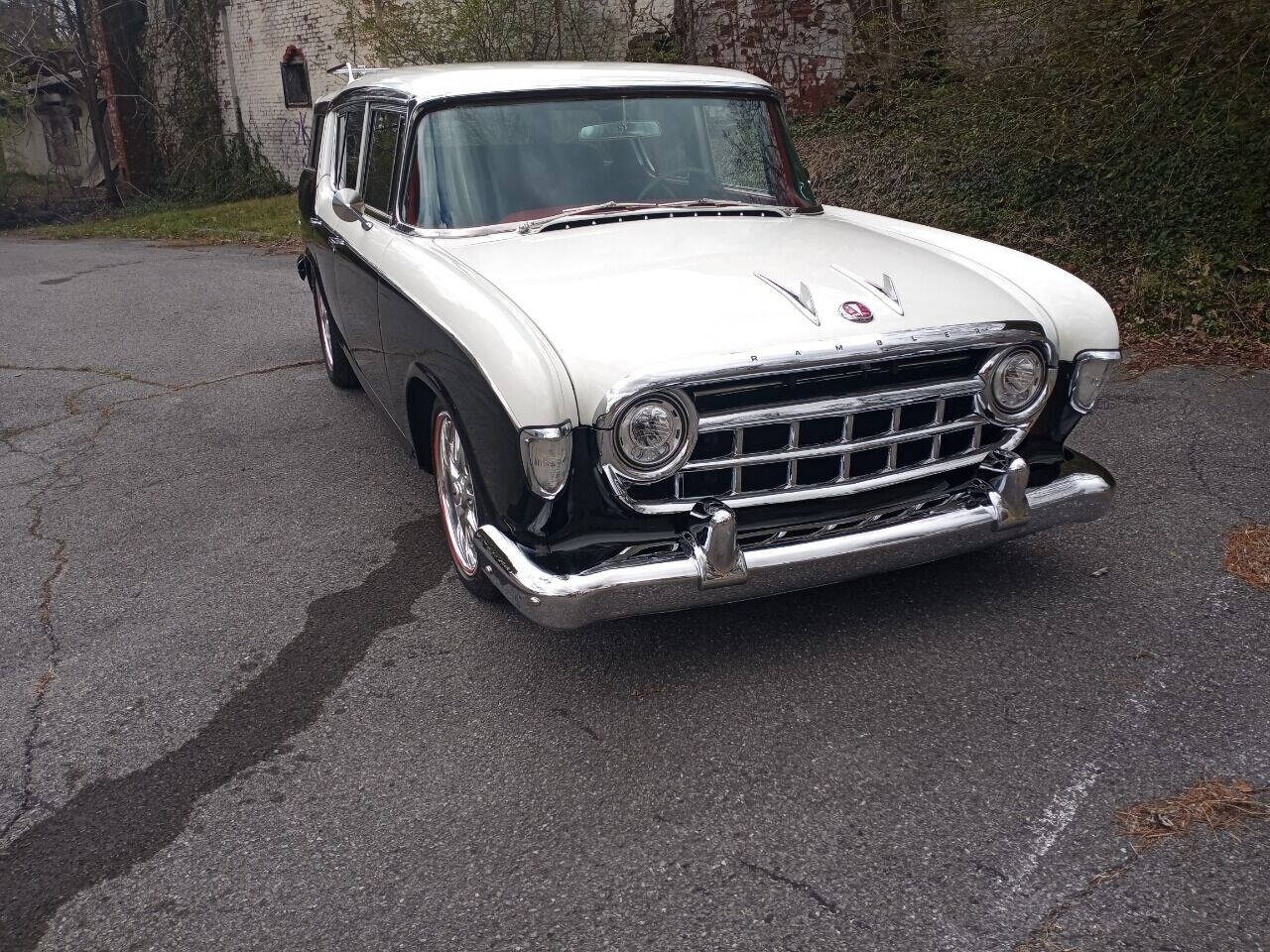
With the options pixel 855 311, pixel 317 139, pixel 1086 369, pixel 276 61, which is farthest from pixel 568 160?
pixel 276 61

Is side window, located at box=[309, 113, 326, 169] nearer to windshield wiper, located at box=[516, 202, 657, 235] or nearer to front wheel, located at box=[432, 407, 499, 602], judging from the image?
windshield wiper, located at box=[516, 202, 657, 235]

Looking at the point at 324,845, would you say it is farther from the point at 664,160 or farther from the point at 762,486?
the point at 664,160

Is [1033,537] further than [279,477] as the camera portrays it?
No

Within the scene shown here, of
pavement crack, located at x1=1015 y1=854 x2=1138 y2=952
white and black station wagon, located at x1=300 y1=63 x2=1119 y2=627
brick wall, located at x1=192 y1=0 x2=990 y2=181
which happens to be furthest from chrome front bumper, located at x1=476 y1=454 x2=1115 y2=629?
brick wall, located at x1=192 y1=0 x2=990 y2=181

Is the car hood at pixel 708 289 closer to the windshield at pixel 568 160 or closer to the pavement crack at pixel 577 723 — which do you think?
the windshield at pixel 568 160

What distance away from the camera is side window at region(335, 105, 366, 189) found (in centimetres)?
482

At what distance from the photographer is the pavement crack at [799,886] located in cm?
228

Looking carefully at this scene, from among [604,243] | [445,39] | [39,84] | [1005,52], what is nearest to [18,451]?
[604,243]

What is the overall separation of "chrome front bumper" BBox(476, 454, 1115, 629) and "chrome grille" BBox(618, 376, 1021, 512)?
0.35 ft

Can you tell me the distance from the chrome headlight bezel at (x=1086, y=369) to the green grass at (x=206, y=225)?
11.1m

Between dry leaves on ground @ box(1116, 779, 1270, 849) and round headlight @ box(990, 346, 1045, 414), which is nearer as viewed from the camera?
dry leaves on ground @ box(1116, 779, 1270, 849)

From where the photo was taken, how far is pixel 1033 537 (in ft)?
12.9

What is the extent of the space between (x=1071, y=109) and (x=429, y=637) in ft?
22.3

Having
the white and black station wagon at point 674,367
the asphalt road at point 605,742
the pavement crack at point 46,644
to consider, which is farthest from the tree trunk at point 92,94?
the white and black station wagon at point 674,367
